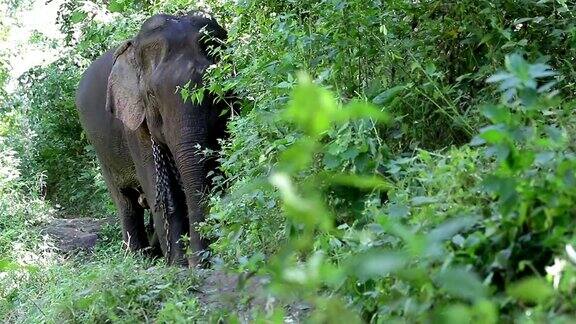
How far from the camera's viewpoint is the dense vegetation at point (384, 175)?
1927 millimetres

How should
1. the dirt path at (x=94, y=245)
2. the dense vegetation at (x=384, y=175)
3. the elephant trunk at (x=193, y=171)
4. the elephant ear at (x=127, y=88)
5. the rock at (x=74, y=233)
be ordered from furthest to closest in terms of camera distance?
the rock at (x=74, y=233) → the elephant ear at (x=127, y=88) → the elephant trunk at (x=193, y=171) → the dirt path at (x=94, y=245) → the dense vegetation at (x=384, y=175)

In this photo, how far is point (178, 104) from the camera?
25.2ft

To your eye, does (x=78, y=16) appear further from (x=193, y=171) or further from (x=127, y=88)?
(x=193, y=171)

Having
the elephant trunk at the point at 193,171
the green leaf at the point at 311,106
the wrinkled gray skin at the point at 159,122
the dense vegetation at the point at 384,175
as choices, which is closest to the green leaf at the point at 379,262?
the dense vegetation at the point at 384,175

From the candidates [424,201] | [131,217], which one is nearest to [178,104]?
[131,217]

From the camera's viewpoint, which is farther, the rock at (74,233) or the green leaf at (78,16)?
the green leaf at (78,16)

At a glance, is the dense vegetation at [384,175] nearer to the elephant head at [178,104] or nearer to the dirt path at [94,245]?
the dirt path at [94,245]

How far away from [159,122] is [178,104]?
27.8 inches

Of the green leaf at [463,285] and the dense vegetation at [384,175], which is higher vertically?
the green leaf at [463,285]

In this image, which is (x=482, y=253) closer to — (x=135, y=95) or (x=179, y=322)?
(x=179, y=322)

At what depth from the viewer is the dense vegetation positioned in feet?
6.32

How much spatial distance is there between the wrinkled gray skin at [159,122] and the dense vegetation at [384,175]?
32 cm

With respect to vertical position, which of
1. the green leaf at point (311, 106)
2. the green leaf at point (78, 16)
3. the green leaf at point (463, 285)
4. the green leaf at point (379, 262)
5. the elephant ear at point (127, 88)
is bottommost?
the elephant ear at point (127, 88)

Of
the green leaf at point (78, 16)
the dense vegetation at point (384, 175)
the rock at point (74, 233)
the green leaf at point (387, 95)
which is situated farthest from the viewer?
the green leaf at point (78, 16)
